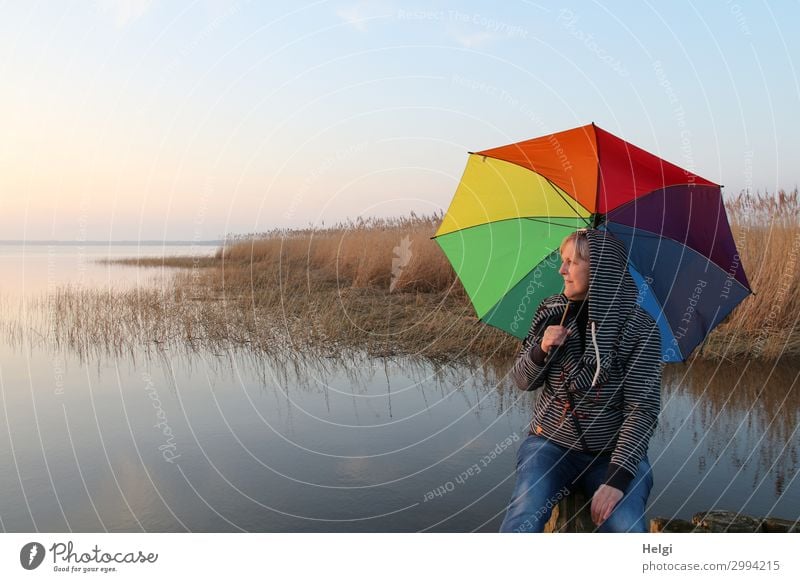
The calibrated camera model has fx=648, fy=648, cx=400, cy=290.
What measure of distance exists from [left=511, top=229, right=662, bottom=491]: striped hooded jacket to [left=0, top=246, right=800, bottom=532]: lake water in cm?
114

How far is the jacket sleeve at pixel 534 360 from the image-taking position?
2.74 metres

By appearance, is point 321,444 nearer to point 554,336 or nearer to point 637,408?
point 554,336

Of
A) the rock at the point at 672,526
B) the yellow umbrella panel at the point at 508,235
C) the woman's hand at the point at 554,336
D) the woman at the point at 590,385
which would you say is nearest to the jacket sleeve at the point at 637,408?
the woman at the point at 590,385

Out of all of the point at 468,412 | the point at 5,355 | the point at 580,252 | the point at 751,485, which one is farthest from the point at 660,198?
the point at 5,355

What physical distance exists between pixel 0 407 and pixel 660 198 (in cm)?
535

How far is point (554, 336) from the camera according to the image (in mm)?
2643

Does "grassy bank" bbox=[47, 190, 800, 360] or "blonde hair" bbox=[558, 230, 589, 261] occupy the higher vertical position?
"blonde hair" bbox=[558, 230, 589, 261]

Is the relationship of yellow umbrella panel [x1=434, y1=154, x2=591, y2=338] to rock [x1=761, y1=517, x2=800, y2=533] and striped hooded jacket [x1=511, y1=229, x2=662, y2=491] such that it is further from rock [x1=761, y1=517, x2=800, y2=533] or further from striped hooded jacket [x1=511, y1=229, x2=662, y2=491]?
rock [x1=761, y1=517, x2=800, y2=533]

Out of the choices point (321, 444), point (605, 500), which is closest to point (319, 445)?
point (321, 444)

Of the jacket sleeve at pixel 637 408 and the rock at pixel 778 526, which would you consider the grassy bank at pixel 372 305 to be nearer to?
the rock at pixel 778 526

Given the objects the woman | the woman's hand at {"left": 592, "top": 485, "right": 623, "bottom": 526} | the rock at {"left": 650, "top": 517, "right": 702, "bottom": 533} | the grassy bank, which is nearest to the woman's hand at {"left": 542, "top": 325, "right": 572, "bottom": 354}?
the woman

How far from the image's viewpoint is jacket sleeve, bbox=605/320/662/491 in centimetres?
249

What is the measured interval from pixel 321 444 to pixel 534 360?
241 cm

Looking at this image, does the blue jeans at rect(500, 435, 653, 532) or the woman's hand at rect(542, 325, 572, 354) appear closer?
the blue jeans at rect(500, 435, 653, 532)
